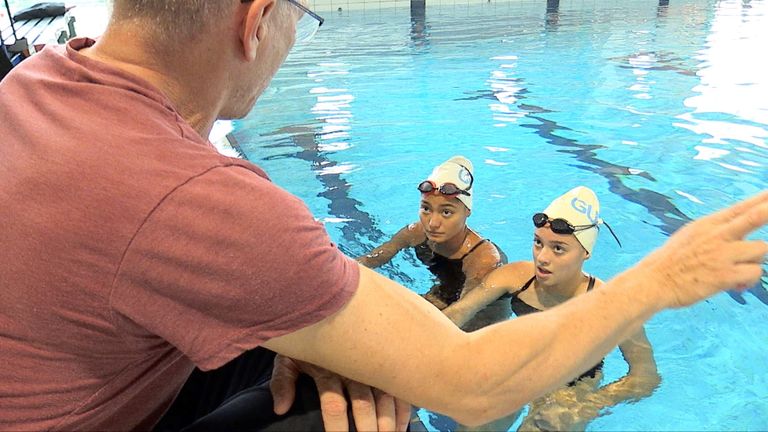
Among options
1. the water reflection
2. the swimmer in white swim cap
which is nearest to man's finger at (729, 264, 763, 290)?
the swimmer in white swim cap

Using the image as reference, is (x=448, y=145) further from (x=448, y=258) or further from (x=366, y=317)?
Answer: (x=366, y=317)

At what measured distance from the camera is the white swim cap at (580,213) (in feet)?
10.9

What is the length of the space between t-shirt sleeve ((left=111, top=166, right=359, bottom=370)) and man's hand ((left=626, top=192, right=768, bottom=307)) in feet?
2.33

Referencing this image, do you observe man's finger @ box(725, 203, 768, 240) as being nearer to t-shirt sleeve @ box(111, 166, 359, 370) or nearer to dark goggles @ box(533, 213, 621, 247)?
t-shirt sleeve @ box(111, 166, 359, 370)

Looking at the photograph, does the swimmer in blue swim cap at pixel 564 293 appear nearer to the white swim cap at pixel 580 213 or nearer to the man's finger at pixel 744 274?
the white swim cap at pixel 580 213

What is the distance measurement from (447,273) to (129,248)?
3.21m

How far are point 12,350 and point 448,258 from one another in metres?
3.13

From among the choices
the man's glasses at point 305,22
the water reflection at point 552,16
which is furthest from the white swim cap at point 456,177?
the water reflection at point 552,16

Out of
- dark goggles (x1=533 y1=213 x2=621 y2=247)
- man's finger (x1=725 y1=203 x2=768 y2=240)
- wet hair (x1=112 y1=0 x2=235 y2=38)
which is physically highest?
wet hair (x1=112 y1=0 x2=235 y2=38)

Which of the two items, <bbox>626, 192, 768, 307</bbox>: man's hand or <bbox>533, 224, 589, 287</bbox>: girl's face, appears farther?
<bbox>533, 224, 589, 287</bbox>: girl's face

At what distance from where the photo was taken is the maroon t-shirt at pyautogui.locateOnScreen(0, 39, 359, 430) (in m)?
1.08

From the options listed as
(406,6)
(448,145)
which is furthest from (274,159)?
(406,6)

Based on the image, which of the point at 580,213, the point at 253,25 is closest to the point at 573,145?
the point at 580,213

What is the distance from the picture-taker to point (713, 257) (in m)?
1.30
